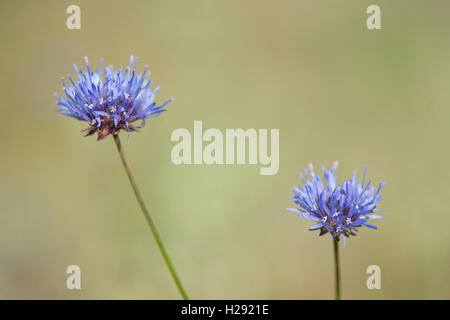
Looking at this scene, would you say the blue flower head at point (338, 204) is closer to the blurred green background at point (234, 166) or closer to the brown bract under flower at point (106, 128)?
the brown bract under flower at point (106, 128)

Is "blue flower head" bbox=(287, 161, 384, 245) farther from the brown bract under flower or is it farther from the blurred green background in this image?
the blurred green background

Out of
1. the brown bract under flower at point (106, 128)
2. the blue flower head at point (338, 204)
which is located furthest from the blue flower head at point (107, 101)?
the blue flower head at point (338, 204)

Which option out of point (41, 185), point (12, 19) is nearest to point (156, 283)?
point (41, 185)

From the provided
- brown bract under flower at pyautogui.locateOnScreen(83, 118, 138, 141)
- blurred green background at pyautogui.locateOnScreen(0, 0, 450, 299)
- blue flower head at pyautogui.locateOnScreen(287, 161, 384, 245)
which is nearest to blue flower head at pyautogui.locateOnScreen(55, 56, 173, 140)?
brown bract under flower at pyautogui.locateOnScreen(83, 118, 138, 141)

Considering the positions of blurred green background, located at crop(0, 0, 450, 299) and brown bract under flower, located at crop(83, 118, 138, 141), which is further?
blurred green background, located at crop(0, 0, 450, 299)

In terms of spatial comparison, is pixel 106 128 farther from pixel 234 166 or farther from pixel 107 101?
pixel 234 166

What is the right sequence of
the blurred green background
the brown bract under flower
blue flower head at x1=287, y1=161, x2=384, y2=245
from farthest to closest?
the blurred green background
the brown bract under flower
blue flower head at x1=287, y1=161, x2=384, y2=245

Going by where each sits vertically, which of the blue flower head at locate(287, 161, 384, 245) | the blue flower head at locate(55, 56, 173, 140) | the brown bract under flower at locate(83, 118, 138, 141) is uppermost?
the blue flower head at locate(55, 56, 173, 140)
